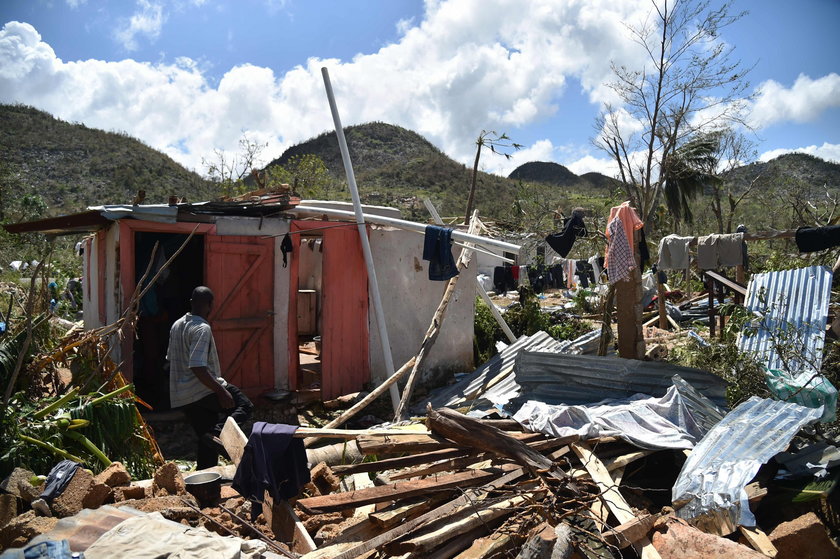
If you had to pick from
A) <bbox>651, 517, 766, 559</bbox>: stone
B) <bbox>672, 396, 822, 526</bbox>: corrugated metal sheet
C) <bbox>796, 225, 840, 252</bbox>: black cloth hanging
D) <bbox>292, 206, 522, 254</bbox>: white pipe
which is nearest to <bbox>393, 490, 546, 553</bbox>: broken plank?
<bbox>651, 517, 766, 559</bbox>: stone

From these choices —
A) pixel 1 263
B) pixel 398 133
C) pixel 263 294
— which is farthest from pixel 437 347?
pixel 398 133

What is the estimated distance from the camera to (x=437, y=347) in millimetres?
9227

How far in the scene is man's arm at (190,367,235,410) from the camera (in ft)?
15.7

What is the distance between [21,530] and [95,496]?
0.49 metres

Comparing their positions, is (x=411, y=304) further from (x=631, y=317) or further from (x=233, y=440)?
(x=233, y=440)

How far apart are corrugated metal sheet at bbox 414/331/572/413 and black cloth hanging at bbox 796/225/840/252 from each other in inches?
130

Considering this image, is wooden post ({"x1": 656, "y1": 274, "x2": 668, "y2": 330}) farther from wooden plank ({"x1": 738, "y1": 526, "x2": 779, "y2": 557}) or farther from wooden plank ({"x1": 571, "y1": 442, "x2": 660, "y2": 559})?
wooden plank ({"x1": 738, "y1": 526, "x2": 779, "y2": 557})

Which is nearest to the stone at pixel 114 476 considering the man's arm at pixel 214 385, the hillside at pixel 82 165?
the man's arm at pixel 214 385

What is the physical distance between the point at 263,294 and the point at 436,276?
105 inches

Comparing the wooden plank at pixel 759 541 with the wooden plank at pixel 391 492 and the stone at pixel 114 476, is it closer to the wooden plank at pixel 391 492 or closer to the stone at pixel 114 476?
the wooden plank at pixel 391 492

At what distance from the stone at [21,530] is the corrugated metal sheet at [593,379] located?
4.25 m

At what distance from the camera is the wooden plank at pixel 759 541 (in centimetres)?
376

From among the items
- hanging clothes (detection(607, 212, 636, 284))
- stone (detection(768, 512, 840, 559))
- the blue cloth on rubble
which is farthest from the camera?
hanging clothes (detection(607, 212, 636, 284))

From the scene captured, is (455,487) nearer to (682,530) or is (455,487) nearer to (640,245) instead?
(682,530)
